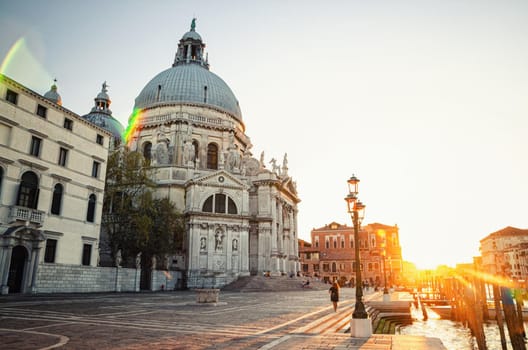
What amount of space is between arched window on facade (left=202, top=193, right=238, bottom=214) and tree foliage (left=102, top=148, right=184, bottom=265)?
21.2ft

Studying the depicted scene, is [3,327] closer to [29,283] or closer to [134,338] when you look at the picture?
[134,338]

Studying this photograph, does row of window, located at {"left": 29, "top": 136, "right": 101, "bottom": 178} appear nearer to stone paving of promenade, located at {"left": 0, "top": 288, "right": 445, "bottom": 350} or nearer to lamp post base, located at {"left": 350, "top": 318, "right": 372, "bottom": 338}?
stone paving of promenade, located at {"left": 0, "top": 288, "right": 445, "bottom": 350}

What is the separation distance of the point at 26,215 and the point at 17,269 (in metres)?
3.23

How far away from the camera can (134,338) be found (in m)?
8.88

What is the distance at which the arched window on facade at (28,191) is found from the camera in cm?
2334

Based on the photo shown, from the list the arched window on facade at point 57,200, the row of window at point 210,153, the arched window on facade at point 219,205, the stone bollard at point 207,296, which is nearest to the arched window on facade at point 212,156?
the row of window at point 210,153

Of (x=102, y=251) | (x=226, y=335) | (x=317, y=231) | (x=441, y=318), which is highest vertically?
(x=317, y=231)

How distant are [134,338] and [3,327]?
374 centimetres

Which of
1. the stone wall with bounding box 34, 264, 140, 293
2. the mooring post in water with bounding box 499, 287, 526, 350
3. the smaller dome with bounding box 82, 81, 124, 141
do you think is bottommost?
the mooring post in water with bounding box 499, 287, 526, 350

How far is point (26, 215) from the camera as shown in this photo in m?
23.0

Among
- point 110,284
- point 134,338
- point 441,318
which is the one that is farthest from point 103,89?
point 134,338

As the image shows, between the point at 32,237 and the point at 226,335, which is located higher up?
the point at 32,237

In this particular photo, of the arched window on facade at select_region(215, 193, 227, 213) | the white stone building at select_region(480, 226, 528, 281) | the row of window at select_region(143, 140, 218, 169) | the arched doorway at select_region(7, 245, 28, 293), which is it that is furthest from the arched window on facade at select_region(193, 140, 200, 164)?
the white stone building at select_region(480, 226, 528, 281)

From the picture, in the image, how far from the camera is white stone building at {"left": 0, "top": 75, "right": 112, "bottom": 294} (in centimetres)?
2250
